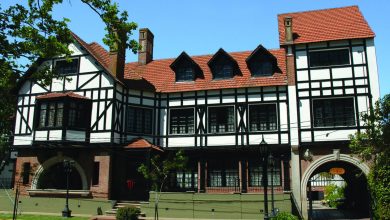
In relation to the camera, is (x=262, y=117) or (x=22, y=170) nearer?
(x=262, y=117)

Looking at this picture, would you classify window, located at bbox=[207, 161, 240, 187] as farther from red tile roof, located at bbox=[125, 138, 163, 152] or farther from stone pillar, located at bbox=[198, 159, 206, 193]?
red tile roof, located at bbox=[125, 138, 163, 152]

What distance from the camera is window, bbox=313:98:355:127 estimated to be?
80.2ft

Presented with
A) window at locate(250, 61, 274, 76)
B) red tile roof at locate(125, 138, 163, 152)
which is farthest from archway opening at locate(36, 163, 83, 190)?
window at locate(250, 61, 274, 76)

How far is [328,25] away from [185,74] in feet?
33.1

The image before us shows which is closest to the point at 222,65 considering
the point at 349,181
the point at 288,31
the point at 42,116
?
the point at 288,31

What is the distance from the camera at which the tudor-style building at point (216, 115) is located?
24.6 metres

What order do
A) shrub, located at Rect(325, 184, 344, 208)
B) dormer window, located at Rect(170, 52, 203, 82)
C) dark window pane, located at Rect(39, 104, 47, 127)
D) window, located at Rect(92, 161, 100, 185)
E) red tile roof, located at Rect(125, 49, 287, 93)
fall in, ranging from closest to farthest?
window, located at Rect(92, 161, 100, 185), dark window pane, located at Rect(39, 104, 47, 127), red tile roof, located at Rect(125, 49, 287, 93), dormer window, located at Rect(170, 52, 203, 82), shrub, located at Rect(325, 184, 344, 208)

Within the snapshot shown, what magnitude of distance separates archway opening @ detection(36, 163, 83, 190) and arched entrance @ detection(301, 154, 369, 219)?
14406mm

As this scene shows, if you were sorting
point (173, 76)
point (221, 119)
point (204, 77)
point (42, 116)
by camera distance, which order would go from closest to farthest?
point (42, 116) < point (221, 119) < point (204, 77) < point (173, 76)

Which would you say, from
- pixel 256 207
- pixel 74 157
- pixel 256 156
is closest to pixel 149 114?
pixel 74 157

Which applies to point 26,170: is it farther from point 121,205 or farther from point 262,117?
point 262,117

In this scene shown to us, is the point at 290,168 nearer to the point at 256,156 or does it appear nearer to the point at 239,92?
the point at 256,156

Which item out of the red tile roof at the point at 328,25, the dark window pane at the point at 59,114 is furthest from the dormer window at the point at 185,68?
the dark window pane at the point at 59,114

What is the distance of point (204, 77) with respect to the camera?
28.2 m
